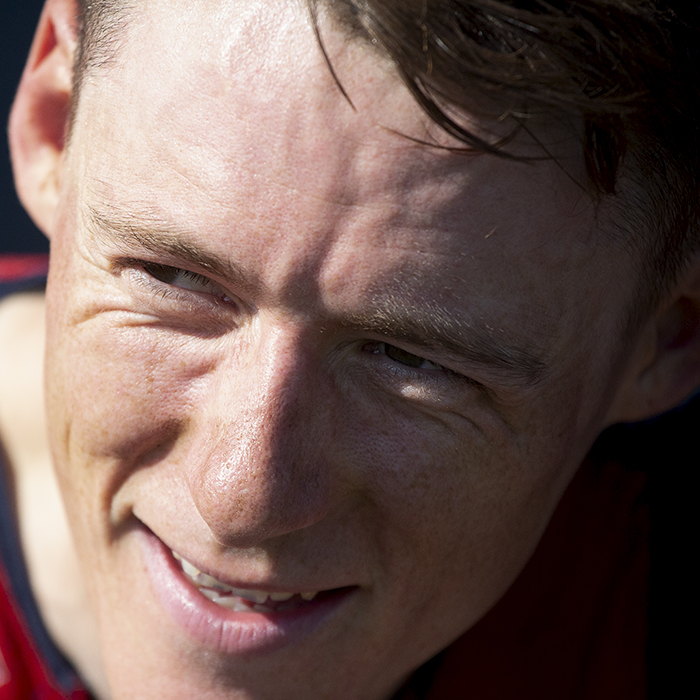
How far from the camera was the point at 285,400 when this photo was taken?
3.69 feet

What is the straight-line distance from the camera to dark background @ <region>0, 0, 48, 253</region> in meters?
3.12

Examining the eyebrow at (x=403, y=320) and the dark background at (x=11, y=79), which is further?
the dark background at (x=11, y=79)

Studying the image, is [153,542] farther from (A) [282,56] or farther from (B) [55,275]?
(A) [282,56]

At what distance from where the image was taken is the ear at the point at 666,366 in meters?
1.49

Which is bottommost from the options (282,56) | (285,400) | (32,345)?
(32,345)

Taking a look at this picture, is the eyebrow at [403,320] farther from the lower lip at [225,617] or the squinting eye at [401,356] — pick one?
the lower lip at [225,617]

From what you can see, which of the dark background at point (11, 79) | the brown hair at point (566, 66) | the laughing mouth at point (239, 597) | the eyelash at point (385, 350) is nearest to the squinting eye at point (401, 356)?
the eyelash at point (385, 350)

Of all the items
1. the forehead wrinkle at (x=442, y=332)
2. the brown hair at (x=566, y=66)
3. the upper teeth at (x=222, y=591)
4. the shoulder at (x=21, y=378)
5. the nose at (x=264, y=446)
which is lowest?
the shoulder at (x=21, y=378)

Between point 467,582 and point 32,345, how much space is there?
1243mm

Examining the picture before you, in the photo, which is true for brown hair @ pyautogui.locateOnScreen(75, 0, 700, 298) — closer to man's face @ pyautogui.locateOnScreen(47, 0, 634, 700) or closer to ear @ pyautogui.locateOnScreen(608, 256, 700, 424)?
man's face @ pyautogui.locateOnScreen(47, 0, 634, 700)

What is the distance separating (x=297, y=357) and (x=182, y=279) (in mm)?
226

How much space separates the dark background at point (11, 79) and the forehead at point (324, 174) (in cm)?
225

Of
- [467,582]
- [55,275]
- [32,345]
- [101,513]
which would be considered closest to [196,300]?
[55,275]

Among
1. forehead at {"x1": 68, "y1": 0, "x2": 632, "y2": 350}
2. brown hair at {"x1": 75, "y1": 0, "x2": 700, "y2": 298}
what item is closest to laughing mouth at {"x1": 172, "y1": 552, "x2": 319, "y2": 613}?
forehead at {"x1": 68, "y1": 0, "x2": 632, "y2": 350}
